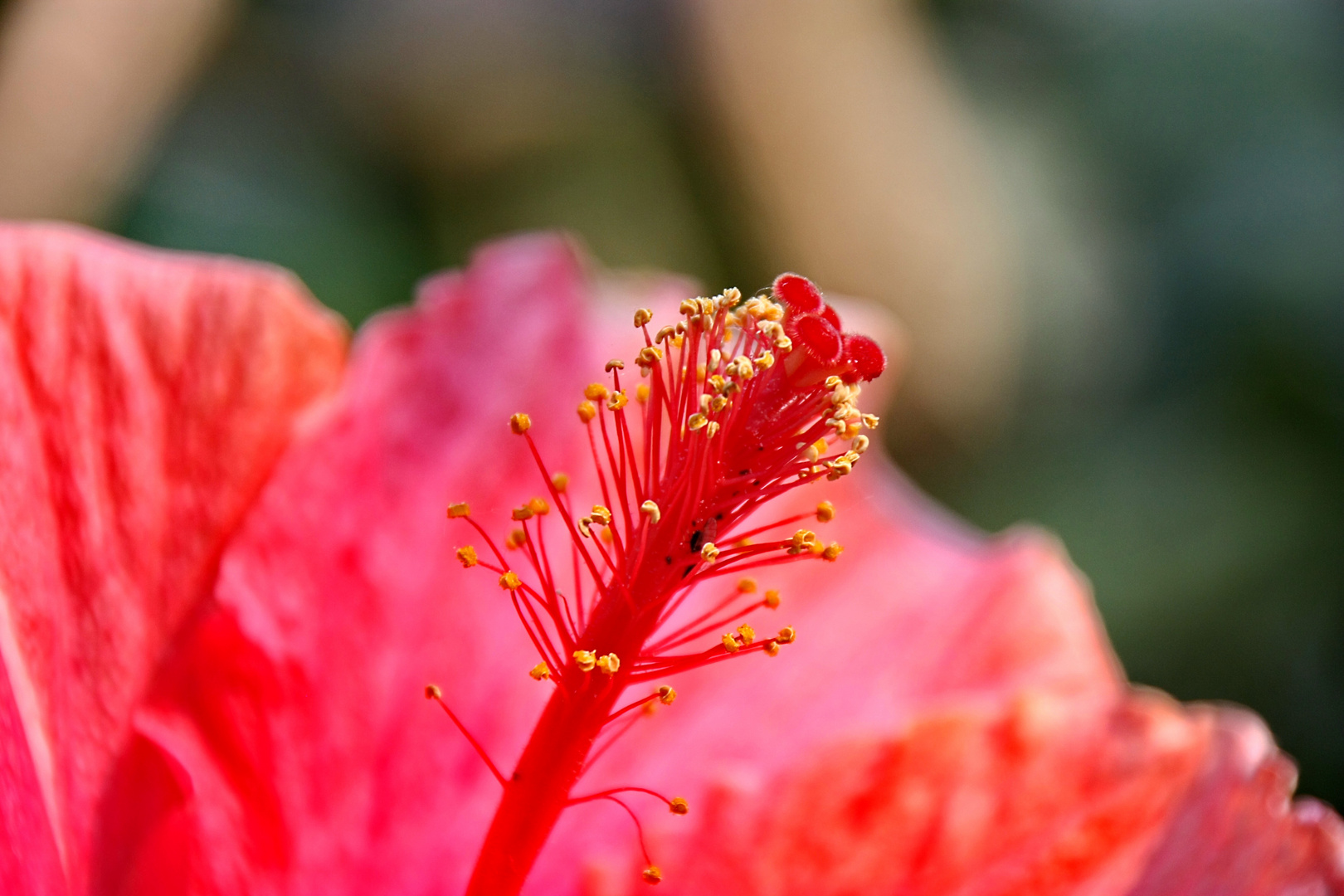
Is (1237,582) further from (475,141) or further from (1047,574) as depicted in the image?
(475,141)

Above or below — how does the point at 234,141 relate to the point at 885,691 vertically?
below

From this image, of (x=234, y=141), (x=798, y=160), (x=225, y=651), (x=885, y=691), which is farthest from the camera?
(x=234, y=141)

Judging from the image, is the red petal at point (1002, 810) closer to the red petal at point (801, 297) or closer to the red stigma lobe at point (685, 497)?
the red stigma lobe at point (685, 497)

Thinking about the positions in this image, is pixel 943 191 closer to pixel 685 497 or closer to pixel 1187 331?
pixel 1187 331

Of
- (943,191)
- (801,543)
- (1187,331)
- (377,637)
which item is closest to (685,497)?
(801,543)

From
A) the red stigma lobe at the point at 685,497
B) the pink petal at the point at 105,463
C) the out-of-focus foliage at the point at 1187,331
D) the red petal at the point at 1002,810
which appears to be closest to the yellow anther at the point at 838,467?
the red stigma lobe at the point at 685,497

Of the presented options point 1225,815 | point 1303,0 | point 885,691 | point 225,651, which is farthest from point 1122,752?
point 1303,0
